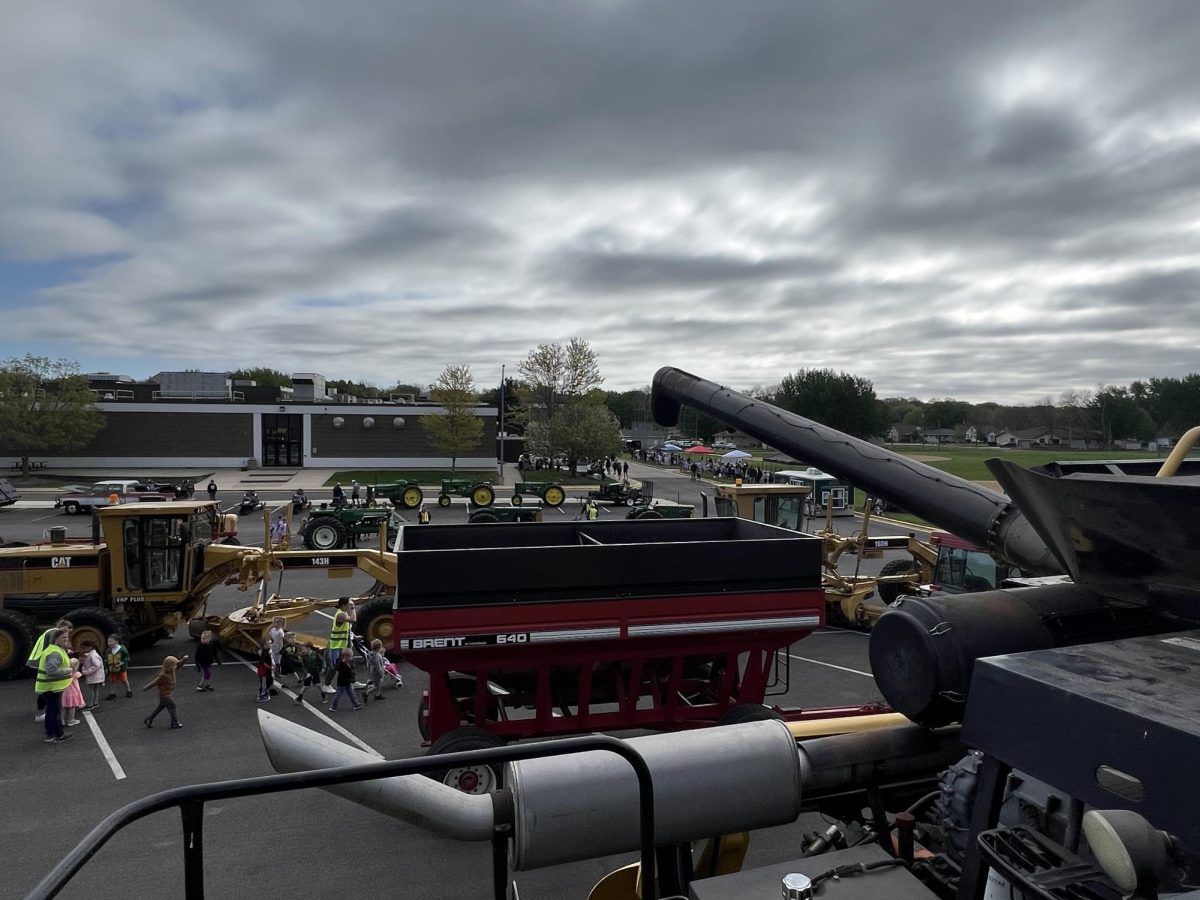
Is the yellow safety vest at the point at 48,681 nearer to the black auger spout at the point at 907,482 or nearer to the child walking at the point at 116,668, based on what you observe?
the child walking at the point at 116,668

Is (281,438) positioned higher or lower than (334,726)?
higher

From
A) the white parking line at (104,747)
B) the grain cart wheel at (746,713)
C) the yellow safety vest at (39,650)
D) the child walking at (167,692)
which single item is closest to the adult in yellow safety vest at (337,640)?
the child walking at (167,692)

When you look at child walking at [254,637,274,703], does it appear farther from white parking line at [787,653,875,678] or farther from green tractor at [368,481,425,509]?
green tractor at [368,481,425,509]

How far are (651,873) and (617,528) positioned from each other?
6.88 meters

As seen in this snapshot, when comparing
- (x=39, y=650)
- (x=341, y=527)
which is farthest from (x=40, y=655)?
(x=341, y=527)

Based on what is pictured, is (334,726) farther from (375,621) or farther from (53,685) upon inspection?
(53,685)

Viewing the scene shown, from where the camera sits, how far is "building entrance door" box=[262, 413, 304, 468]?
51.7m

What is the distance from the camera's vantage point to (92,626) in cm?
1210

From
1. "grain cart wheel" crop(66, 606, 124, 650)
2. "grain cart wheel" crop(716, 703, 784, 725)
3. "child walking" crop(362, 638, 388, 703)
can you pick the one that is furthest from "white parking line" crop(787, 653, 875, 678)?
"grain cart wheel" crop(66, 606, 124, 650)

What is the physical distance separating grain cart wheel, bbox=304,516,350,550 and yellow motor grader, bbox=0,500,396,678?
32.8 feet

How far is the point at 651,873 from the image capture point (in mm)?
2619

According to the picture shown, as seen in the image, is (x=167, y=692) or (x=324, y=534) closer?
(x=167, y=692)

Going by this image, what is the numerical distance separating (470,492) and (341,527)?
12490 mm

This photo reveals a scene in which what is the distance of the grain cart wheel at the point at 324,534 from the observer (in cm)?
2339
